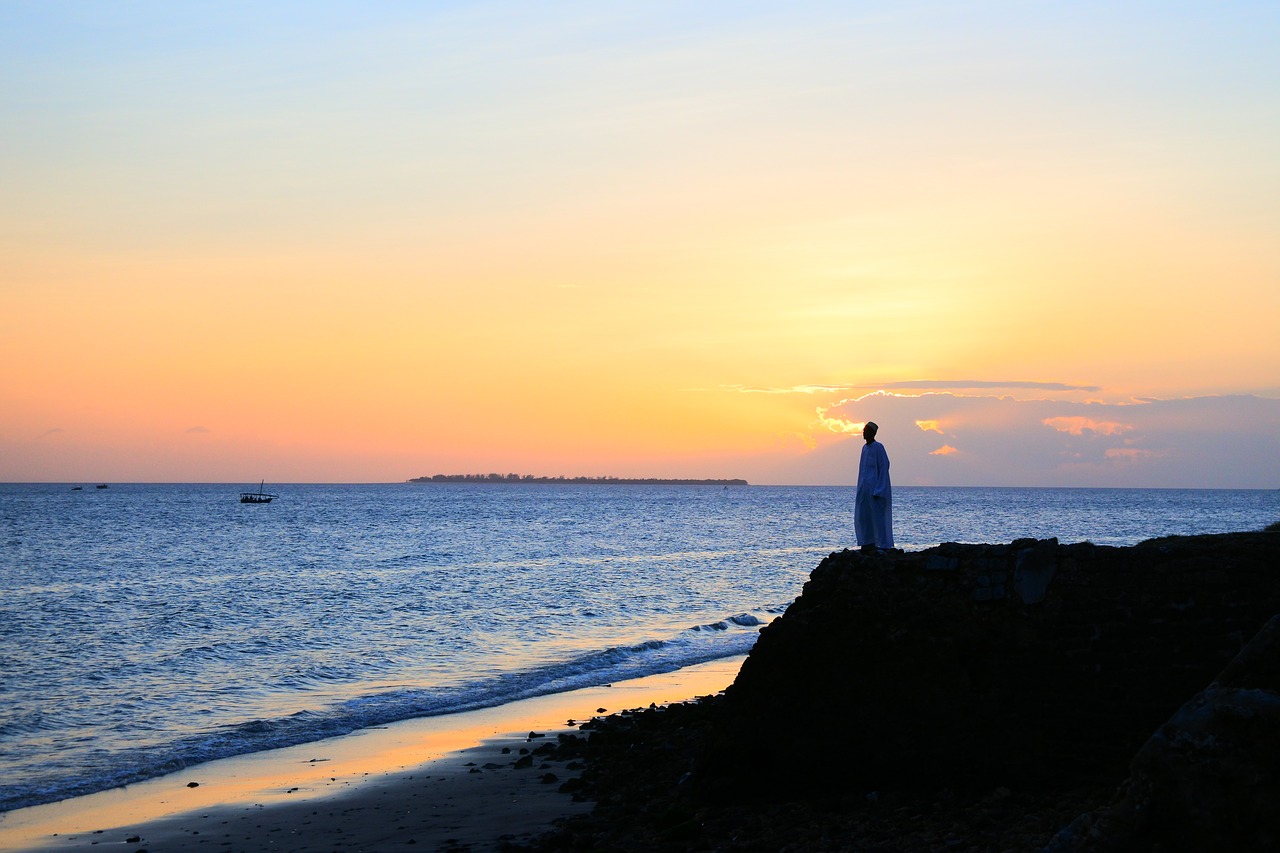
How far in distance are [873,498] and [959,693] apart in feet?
10.0

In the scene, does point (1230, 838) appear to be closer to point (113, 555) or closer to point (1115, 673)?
point (1115, 673)

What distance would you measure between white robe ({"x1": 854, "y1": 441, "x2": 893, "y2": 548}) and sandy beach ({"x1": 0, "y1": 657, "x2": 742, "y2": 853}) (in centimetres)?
439

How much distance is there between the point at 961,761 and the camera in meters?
9.46

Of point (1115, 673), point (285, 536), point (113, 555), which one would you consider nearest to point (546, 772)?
point (1115, 673)

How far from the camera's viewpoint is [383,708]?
19125mm

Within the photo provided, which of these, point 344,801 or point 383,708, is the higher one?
point 344,801

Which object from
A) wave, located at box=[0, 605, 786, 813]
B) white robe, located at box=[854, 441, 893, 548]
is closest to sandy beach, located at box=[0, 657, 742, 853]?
wave, located at box=[0, 605, 786, 813]

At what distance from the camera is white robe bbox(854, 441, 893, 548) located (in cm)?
1217

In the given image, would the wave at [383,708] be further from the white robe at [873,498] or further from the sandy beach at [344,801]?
the white robe at [873,498]

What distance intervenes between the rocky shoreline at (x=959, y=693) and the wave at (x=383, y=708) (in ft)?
23.6

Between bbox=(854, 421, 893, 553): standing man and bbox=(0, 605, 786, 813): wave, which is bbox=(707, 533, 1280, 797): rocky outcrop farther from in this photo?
bbox=(0, 605, 786, 813): wave

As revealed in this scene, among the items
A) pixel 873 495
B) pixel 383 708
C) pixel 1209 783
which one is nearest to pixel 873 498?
pixel 873 495

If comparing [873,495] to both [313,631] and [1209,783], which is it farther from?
[313,631]

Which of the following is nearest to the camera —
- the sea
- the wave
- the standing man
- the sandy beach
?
the sandy beach
